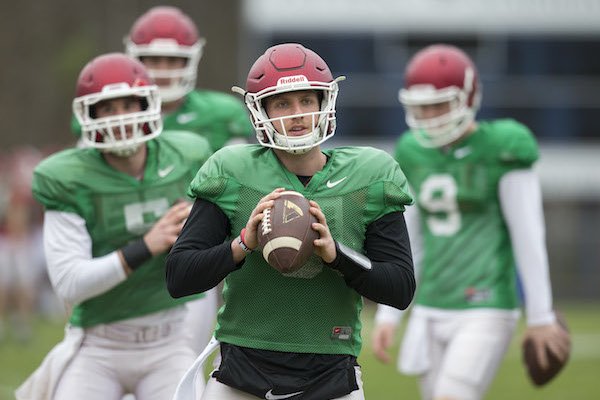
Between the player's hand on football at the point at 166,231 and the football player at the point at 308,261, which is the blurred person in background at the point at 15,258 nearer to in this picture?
the player's hand on football at the point at 166,231

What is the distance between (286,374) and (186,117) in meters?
2.63

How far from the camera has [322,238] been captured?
3.71 m

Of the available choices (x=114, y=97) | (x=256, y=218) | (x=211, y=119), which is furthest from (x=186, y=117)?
(x=256, y=218)

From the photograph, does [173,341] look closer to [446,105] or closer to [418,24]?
[446,105]

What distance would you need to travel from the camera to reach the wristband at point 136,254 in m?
4.75

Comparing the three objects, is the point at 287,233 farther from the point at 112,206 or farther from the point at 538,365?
the point at 538,365

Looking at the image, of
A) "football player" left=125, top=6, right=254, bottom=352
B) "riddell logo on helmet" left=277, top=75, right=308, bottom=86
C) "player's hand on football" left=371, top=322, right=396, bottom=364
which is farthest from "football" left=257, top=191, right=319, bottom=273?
"football player" left=125, top=6, right=254, bottom=352

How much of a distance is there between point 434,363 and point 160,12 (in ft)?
7.09

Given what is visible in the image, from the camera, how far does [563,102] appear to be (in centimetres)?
2100

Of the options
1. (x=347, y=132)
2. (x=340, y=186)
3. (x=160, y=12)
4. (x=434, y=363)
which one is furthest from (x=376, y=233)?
(x=347, y=132)

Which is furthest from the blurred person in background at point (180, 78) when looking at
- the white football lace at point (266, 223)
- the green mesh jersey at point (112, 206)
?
the white football lace at point (266, 223)

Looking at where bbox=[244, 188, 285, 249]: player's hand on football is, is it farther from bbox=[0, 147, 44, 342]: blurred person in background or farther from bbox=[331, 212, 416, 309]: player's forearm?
bbox=[0, 147, 44, 342]: blurred person in background

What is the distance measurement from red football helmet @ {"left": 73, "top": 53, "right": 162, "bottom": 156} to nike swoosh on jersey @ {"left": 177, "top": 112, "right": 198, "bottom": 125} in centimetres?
122

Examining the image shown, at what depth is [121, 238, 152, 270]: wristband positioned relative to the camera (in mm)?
4750
